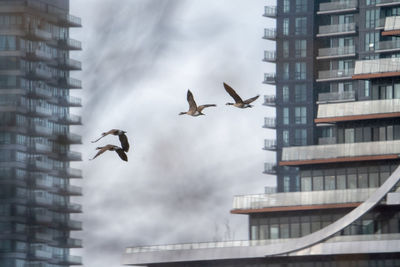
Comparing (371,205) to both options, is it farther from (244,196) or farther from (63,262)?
(63,262)

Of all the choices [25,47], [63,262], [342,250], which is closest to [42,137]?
[25,47]

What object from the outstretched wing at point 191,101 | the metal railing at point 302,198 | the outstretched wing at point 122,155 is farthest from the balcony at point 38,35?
the metal railing at point 302,198

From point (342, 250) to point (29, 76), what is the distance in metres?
62.9

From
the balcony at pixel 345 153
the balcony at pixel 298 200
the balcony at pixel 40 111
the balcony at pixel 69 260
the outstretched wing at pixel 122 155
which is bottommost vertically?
the balcony at pixel 69 260

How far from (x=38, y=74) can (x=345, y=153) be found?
210ft

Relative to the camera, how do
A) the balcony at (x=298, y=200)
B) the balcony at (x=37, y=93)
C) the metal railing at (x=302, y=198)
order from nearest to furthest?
the balcony at (x=37, y=93) → the metal railing at (x=302, y=198) → the balcony at (x=298, y=200)

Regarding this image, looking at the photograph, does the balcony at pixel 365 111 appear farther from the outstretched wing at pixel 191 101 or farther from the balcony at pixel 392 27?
the outstretched wing at pixel 191 101

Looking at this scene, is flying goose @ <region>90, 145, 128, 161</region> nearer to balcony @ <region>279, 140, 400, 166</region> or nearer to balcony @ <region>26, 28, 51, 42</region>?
balcony @ <region>26, 28, 51, 42</region>

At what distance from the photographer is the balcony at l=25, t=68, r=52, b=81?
313 feet

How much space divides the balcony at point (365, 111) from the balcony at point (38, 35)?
6277 centimetres

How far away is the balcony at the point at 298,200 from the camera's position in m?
159

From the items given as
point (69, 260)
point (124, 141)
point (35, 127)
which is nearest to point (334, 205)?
point (69, 260)

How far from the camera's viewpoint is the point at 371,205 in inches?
5979

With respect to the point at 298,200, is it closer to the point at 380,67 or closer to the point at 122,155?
the point at 380,67
